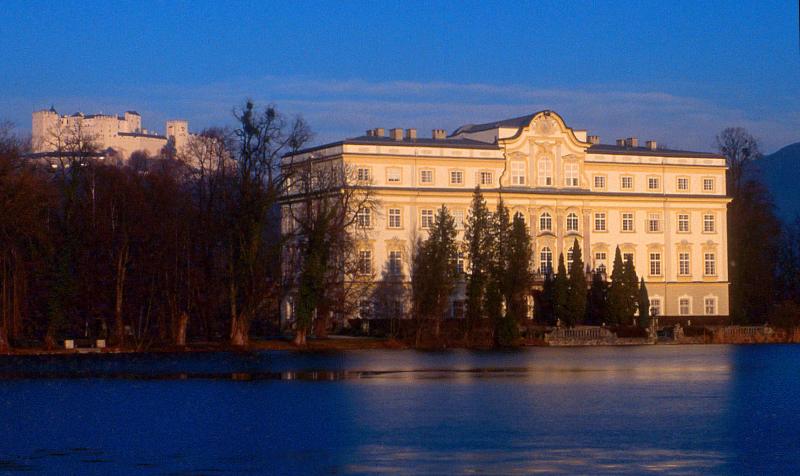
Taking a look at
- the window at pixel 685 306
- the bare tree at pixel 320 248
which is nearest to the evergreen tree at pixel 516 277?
the bare tree at pixel 320 248

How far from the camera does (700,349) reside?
216ft

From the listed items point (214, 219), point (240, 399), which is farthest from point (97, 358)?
point (240, 399)

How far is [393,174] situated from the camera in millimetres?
78688

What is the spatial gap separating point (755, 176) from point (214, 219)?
52.9m

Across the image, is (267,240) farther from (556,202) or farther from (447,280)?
(556,202)

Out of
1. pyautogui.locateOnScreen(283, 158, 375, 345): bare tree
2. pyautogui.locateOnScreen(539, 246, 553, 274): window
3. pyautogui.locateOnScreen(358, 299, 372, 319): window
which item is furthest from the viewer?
pyautogui.locateOnScreen(539, 246, 553, 274): window

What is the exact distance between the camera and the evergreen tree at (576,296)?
74.1m

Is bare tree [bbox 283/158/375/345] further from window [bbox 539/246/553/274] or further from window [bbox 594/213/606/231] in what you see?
window [bbox 594/213/606/231]

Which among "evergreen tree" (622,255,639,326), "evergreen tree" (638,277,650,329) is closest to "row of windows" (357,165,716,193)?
"evergreen tree" (622,255,639,326)

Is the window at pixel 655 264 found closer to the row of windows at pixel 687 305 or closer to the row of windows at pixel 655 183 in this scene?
the row of windows at pixel 687 305

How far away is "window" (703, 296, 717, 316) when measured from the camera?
84.6 metres

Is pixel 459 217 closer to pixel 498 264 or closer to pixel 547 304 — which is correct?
pixel 547 304

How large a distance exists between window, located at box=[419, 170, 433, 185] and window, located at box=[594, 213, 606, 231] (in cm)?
1076

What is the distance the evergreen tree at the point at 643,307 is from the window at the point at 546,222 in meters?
7.18
